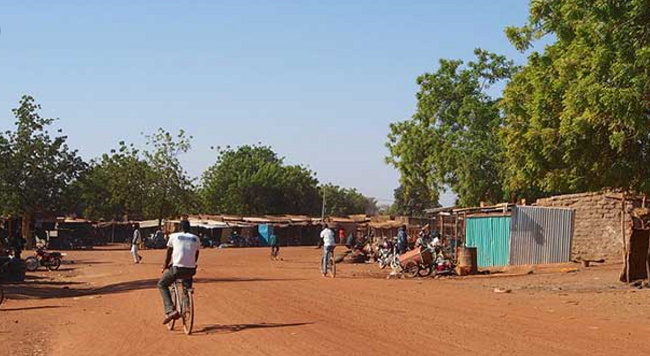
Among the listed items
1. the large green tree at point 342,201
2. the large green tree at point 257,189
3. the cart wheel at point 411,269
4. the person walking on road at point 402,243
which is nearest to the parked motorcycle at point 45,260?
the person walking on road at point 402,243

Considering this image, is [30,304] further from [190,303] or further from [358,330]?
[358,330]

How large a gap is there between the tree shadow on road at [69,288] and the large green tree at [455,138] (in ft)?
62.9

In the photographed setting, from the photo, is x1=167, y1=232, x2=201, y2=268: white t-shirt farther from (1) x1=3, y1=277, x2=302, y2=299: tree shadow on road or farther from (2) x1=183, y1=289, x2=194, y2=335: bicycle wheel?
(1) x1=3, y1=277, x2=302, y2=299: tree shadow on road

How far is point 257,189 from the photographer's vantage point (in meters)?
99.8

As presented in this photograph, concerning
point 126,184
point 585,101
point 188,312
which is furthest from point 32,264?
point 126,184

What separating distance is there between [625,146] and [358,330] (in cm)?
835

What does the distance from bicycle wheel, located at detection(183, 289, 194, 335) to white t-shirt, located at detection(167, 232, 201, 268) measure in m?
0.51

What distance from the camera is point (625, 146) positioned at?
17938 millimetres

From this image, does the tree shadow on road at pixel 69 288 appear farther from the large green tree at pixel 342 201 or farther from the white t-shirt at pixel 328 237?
the large green tree at pixel 342 201

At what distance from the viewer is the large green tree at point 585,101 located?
53.7 ft

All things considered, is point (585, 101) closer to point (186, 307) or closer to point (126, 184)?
point (186, 307)

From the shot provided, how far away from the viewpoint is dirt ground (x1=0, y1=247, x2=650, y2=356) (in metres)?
11.5

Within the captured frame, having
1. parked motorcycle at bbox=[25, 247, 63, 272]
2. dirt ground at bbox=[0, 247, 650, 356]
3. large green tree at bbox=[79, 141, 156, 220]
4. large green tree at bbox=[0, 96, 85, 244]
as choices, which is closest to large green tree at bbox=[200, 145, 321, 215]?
large green tree at bbox=[79, 141, 156, 220]

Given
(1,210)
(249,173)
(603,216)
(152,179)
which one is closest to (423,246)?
(603,216)
